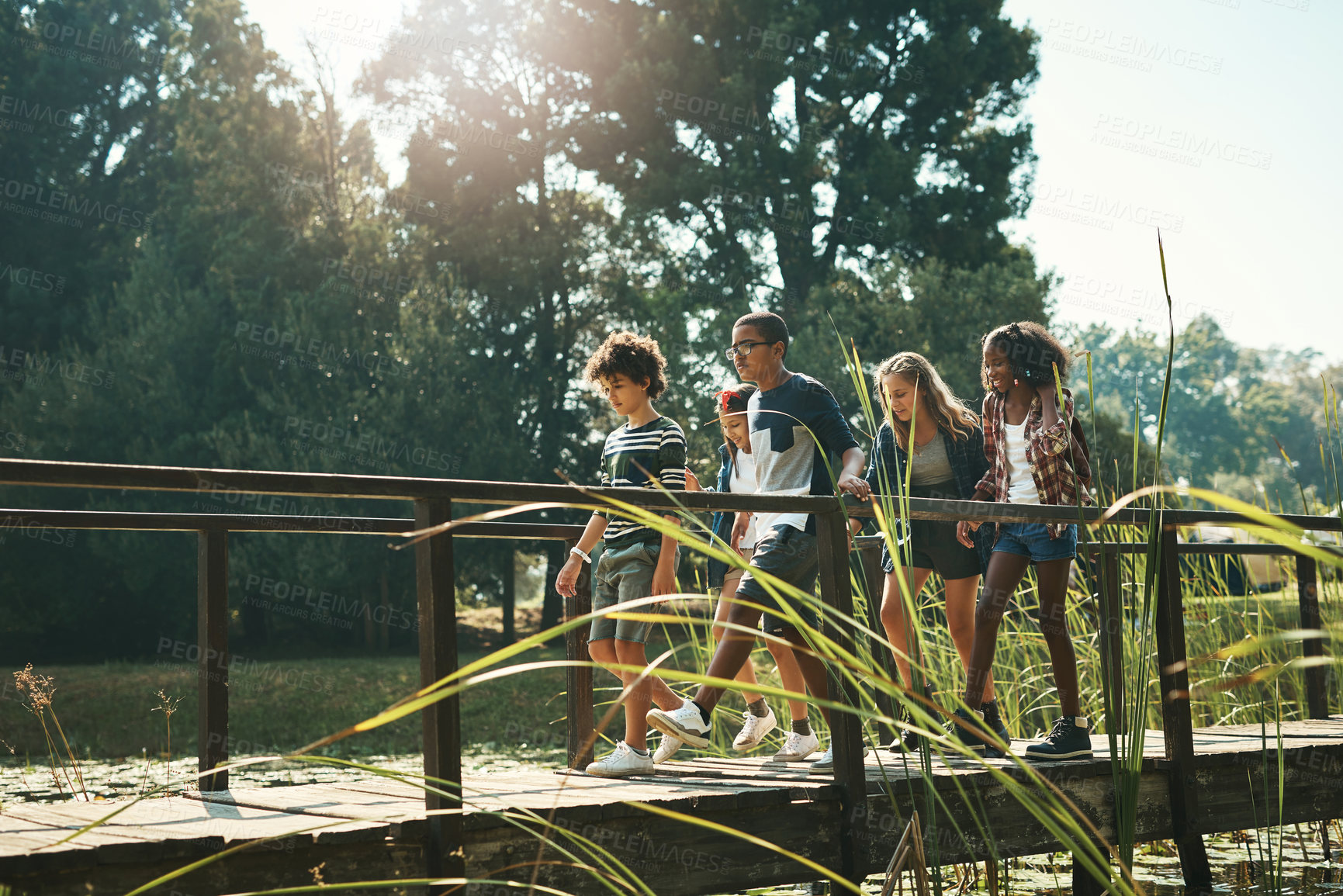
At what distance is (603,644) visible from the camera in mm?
3729

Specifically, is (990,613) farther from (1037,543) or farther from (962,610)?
(962,610)

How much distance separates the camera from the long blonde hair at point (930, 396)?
4090 mm

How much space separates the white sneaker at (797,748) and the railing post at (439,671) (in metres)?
1.81

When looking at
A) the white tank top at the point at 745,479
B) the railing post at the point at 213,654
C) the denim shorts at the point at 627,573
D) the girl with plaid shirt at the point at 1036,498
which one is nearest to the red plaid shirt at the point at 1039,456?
the girl with plaid shirt at the point at 1036,498

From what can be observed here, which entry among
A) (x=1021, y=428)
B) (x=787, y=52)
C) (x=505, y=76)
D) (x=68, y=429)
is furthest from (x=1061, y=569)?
(x=505, y=76)

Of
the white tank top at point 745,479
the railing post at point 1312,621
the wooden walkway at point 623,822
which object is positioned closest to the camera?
the wooden walkway at point 623,822

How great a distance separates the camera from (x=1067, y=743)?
12.1ft

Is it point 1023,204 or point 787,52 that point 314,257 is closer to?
point 787,52

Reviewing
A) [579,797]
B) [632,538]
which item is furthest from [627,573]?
[579,797]

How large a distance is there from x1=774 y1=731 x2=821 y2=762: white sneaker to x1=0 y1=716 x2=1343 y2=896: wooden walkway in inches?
4.2

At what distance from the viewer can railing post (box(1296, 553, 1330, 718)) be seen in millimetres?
5461

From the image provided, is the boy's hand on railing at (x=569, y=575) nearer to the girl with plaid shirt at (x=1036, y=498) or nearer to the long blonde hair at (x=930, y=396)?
the long blonde hair at (x=930, y=396)

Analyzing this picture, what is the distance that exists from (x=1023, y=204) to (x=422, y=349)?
11372mm

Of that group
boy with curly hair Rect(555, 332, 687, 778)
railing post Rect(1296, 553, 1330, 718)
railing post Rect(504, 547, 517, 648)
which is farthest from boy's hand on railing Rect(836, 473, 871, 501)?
railing post Rect(504, 547, 517, 648)
